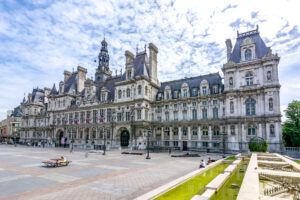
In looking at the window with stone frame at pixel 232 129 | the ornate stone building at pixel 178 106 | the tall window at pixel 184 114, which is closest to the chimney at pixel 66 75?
the ornate stone building at pixel 178 106

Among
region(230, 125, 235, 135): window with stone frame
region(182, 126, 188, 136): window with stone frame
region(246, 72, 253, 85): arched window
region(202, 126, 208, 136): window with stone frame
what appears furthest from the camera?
region(182, 126, 188, 136): window with stone frame

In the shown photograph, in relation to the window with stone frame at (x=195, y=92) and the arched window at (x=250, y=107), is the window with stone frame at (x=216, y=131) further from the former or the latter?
the window with stone frame at (x=195, y=92)

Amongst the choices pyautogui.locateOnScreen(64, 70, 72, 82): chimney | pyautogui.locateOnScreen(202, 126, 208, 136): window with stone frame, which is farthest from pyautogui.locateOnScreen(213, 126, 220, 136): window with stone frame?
pyautogui.locateOnScreen(64, 70, 72, 82): chimney

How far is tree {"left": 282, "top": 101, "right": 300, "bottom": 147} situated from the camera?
39.1 meters

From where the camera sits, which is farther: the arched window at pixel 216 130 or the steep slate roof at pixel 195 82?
the steep slate roof at pixel 195 82

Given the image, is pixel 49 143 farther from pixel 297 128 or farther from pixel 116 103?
pixel 297 128

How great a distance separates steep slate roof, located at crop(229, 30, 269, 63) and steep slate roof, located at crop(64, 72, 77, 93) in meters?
54.4

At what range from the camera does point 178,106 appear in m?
46.4

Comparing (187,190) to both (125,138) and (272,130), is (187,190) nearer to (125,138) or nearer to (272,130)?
(272,130)

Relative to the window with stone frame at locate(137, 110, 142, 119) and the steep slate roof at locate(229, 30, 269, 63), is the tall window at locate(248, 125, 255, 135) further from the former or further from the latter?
the window with stone frame at locate(137, 110, 142, 119)

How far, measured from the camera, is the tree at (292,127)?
3914cm

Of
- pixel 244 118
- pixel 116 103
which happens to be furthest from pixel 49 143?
pixel 244 118

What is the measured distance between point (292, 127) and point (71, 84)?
68242 mm

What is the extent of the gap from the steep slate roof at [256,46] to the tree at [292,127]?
1588 cm
